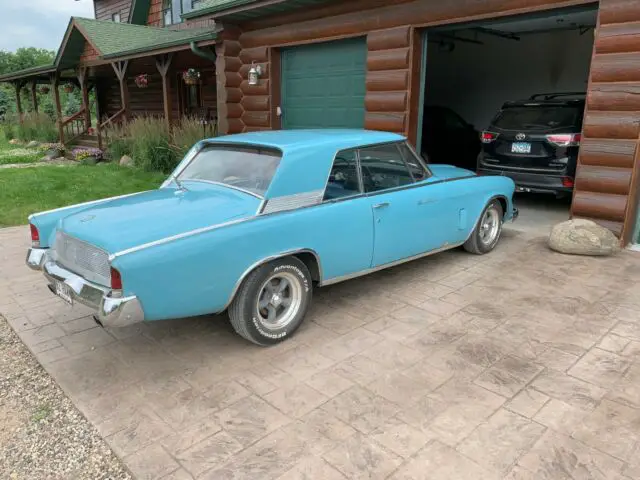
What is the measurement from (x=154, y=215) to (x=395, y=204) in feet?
6.59

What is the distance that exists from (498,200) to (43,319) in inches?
191

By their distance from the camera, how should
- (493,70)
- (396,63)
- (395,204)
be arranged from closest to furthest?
(395,204), (396,63), (493,70)

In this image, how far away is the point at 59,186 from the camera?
33.1 feet

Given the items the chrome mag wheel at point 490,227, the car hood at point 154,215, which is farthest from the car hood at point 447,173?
the car hood at point 154,215

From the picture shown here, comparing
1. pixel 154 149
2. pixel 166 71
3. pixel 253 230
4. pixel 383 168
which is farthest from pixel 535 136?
pixel 166 71

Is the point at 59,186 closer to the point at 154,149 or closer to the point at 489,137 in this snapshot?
the point at 154,149

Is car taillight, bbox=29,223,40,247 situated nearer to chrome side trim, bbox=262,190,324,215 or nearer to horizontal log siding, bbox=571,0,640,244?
chrome side trim, bbox=262,190,324,215

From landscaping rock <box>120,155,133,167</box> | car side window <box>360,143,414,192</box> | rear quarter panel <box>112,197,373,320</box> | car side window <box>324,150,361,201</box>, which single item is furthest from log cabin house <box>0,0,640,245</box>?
rear quarter panel <box>112,197,373,320</box>

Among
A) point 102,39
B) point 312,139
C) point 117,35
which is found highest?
point 117,35

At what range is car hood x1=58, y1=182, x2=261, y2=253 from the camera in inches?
121

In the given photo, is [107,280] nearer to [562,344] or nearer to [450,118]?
[562,344]

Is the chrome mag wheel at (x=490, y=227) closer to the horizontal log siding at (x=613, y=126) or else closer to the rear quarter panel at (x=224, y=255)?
the horizontal log siding at (x=613, y=126)

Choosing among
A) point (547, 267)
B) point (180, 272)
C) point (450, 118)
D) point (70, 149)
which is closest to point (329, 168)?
point (180, 272)

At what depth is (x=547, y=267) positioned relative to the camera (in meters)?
5.41
